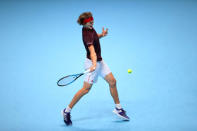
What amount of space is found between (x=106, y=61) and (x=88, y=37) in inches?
91.8

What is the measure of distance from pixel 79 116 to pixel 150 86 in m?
1.35

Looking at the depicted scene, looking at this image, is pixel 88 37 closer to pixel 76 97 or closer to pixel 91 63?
pixel 91 63

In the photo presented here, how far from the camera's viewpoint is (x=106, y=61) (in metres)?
6.14

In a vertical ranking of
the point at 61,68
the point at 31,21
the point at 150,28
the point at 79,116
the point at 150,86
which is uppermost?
the point at 31,21

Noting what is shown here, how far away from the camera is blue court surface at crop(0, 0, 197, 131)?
14.0 ft

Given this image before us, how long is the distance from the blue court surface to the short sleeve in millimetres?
1088

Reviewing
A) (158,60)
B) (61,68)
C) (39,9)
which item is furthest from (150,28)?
(39,9)

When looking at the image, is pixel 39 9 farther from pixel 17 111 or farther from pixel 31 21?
pixel 17 111

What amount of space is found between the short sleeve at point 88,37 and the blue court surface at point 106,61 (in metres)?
1.09

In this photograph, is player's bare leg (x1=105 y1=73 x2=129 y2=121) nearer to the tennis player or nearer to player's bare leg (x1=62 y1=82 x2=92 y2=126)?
the tennis player

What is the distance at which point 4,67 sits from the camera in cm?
595

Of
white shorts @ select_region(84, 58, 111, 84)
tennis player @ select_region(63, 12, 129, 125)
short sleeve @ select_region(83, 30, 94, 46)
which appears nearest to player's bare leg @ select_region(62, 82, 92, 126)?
tennis player @ select_region(63, 12, 129, 125)

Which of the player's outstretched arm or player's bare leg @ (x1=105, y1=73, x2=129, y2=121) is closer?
the player's outstretched arm

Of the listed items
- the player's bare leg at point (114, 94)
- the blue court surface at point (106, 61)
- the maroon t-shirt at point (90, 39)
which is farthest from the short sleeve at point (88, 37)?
the blue court surface at point (106, 61)
